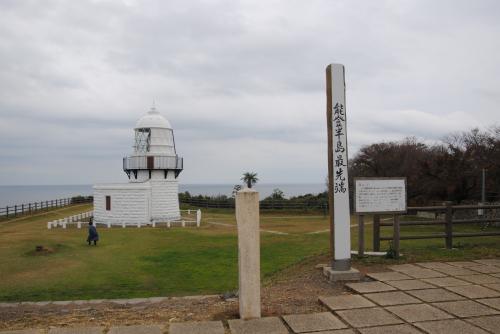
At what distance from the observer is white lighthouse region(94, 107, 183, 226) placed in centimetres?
2564

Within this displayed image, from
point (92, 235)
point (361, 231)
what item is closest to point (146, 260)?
point (92, 235)

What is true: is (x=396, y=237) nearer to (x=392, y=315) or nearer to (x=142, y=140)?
(x=392, y=315)

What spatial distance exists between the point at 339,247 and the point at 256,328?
2655 millimetres

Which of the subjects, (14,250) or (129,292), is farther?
(14,250)

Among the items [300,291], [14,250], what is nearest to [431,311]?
[300,291]

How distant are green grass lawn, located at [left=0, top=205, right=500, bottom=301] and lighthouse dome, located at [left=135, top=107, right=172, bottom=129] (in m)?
11.1

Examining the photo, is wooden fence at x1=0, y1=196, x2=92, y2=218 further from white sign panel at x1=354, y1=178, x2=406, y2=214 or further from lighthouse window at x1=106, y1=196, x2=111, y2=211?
white sign panel at x1=354, y1=178, x2=406, y2=214

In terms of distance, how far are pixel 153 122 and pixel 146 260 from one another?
17297 millimetres

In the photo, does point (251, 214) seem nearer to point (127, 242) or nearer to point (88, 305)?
point (88, 305)

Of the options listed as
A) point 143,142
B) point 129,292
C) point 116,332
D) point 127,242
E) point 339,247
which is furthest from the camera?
point 143,142

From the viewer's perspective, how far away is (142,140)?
29.0m

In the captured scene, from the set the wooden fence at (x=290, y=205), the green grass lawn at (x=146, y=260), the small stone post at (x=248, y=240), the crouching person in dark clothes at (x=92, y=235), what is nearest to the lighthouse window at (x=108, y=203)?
the green grass lawn at (x=146, y=260)

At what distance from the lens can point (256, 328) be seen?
Result: 14.8ft

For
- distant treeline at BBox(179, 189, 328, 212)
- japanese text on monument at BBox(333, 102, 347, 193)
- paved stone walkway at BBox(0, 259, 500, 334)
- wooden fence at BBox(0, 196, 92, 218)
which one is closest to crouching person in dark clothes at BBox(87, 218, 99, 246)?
japanese text on monument at BBox(333, 102, 347, 193)
